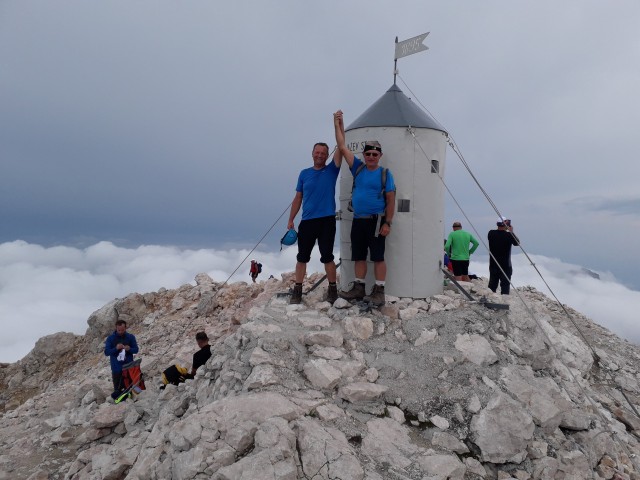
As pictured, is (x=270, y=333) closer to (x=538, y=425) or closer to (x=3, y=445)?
(x=538, y=425)

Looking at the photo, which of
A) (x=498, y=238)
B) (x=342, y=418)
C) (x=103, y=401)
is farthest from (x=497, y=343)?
(x=103, y=401)

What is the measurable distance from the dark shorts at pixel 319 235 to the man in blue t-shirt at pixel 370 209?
0.41m

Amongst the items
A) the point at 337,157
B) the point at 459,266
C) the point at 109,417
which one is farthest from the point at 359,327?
Result: the point at 459,266

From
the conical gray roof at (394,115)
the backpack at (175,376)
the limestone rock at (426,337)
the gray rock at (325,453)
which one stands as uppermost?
the conical gray roof at (394,115)

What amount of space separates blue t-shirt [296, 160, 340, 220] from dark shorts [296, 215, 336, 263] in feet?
0.35

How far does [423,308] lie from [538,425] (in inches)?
93.5

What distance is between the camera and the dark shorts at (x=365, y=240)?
23.0 ft

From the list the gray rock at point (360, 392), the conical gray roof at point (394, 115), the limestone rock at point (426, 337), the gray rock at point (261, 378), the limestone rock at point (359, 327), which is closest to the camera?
the gray rock at point (261, 378)

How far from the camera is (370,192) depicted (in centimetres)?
684

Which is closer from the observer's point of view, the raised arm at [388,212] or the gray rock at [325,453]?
the gray rock at [325,453]

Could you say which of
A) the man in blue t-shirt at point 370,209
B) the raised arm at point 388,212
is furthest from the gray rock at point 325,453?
the raised arm at point 388,212

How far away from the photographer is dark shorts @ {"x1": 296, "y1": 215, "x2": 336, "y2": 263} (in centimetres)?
727

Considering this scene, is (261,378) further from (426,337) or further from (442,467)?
(426,337)

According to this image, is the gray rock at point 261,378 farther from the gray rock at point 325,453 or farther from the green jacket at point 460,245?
the green jacket at point 460,245
